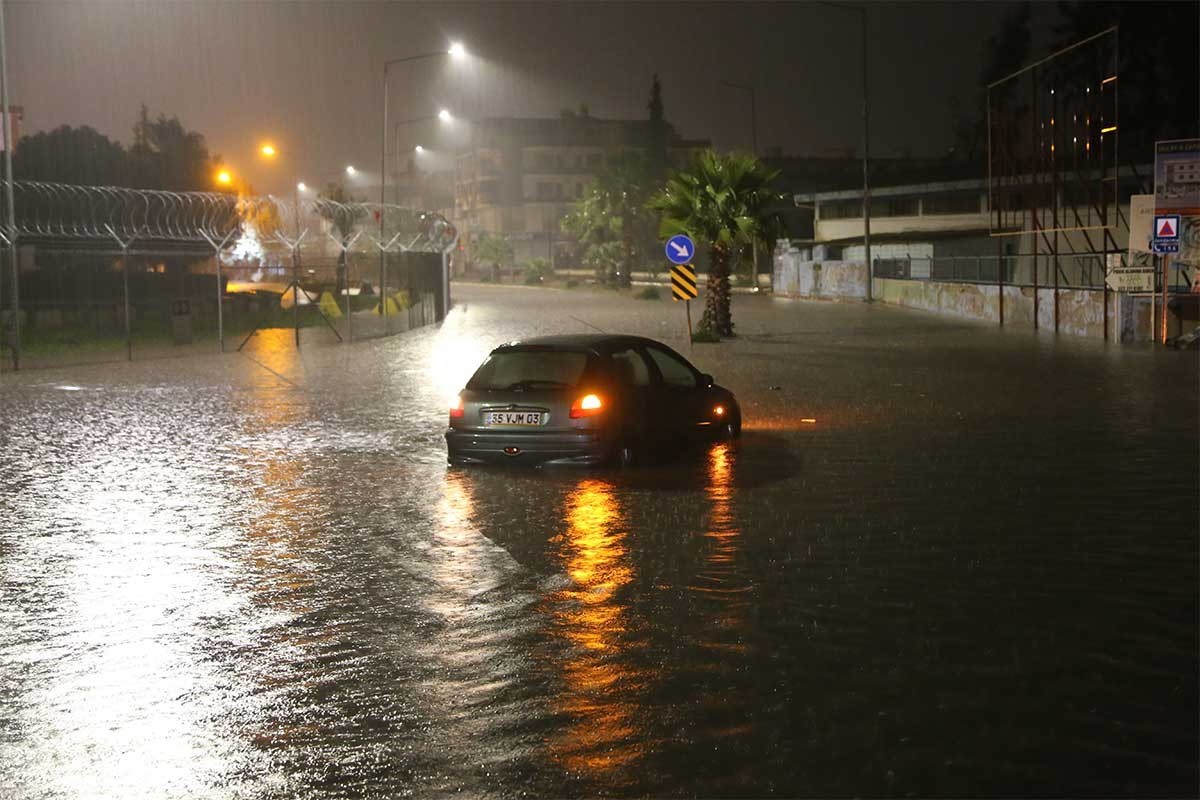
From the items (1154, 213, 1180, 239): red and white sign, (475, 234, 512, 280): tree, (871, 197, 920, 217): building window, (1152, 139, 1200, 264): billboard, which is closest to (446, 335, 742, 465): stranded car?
(1154, 213, 1180, 239): red and white sign

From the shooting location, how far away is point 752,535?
33.2 feet

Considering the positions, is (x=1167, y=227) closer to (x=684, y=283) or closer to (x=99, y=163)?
(x=684, y=283)

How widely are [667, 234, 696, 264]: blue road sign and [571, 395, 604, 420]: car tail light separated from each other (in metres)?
18.7

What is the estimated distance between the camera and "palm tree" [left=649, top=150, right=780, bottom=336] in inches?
1387

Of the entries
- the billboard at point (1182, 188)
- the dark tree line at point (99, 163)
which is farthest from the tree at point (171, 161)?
the billboard at point (1182, 188)

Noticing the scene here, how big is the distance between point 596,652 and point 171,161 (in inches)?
3043

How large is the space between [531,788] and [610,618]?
2602 millimetres

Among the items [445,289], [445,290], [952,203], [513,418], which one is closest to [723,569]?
[513,418]

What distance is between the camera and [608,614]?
783 centimetres

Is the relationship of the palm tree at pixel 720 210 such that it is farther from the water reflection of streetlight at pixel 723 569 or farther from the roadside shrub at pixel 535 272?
the roadside shrub at pixel 535 272

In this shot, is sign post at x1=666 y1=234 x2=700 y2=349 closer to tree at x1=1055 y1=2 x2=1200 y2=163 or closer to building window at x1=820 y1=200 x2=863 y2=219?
tree at x1=1055 y1=2 x2=1200 y2=163

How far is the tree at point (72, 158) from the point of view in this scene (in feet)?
219

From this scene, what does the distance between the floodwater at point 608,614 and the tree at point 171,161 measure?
6099 cm

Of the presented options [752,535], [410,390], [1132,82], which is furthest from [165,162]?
[752,535]
